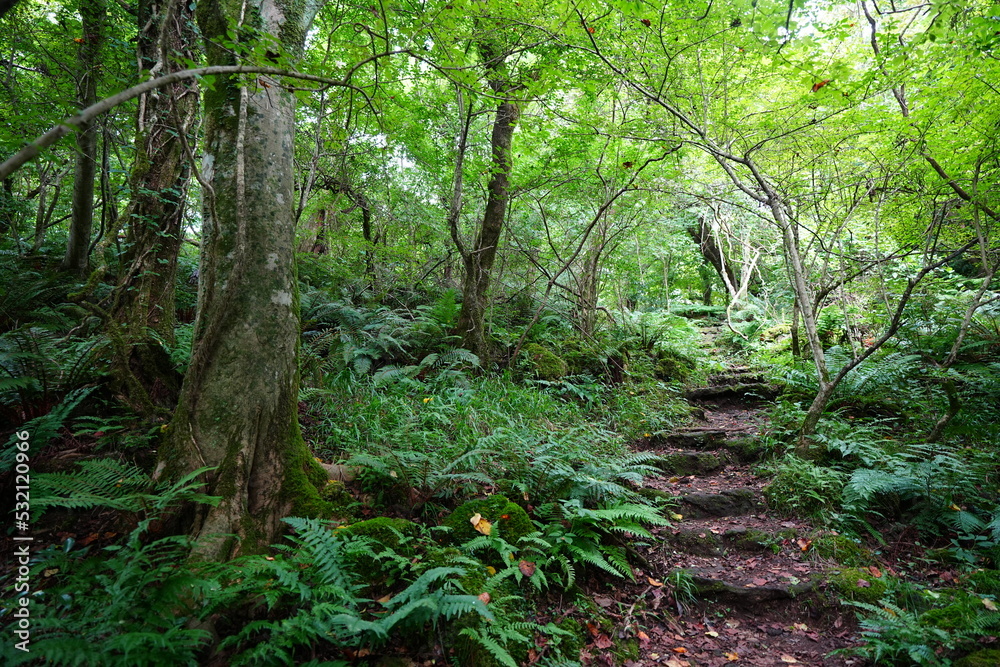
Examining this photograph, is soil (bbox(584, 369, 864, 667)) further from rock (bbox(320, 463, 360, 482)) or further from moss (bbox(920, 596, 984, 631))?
rock (bbox(320, 463, 360, 482))

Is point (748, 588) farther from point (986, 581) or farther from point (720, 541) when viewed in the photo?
point (986, 581)

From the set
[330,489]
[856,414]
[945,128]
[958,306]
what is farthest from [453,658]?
[958,306]

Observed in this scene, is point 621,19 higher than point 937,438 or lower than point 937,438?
higher

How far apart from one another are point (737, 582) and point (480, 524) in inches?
80.3

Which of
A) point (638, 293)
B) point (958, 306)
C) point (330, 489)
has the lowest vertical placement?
point (330, 489)

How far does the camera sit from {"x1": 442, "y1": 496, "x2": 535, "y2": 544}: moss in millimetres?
3168

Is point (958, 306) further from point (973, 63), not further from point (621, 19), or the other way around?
point (621, 19)

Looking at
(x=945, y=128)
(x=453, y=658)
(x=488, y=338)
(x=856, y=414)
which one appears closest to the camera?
(x=453, y=658)

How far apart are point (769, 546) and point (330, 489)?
11.9 ft

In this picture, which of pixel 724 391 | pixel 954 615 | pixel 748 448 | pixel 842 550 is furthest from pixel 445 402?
pixel 724 391

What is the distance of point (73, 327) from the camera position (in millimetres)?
4582

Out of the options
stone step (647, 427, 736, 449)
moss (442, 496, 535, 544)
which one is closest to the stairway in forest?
stone step (647, 427, 736, 449)

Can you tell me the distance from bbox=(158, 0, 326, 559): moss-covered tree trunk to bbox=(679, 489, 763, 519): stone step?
11.1 ft

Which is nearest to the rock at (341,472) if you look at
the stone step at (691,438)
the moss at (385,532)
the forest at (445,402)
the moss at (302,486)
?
the forest at (445,402)
